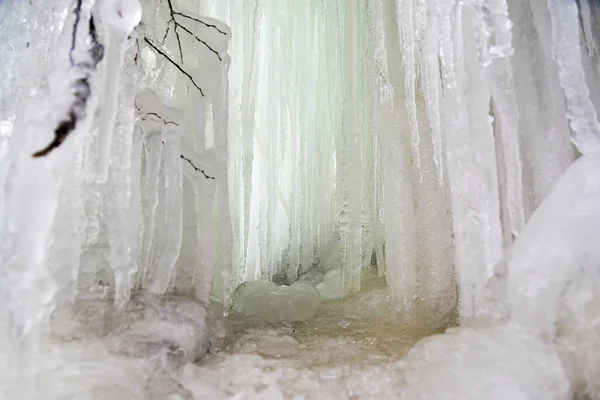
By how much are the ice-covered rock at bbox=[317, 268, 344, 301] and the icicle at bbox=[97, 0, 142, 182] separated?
2.02 m

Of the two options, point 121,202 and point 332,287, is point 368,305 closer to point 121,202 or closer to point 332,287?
point 332,287

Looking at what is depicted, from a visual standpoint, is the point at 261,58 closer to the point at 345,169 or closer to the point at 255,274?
the point at 345,169

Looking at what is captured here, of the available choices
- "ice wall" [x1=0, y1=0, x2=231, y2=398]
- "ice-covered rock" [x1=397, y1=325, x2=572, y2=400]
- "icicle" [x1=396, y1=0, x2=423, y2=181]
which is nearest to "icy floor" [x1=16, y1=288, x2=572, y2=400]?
"ice-covered rock" [x1=397, y1=325, x2=572, y2=400]

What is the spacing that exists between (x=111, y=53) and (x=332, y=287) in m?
2.36

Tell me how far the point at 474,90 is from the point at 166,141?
1.22m

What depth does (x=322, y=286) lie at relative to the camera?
11.0 ft

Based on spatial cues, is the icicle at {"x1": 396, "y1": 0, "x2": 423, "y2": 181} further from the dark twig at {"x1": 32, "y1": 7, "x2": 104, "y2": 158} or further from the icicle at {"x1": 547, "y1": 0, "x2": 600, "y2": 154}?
the dark twig at {"x1": 32, "y1": 7, "x2": 104, "y2": 158}

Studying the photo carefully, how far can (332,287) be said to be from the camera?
3225mm

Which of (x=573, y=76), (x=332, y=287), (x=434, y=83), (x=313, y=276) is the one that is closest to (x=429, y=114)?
(x=434, y=83)

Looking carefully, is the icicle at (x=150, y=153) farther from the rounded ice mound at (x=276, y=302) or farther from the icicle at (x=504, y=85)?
the icicle at (x=504, y=85)

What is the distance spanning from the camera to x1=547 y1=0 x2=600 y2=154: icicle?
1.44 meters


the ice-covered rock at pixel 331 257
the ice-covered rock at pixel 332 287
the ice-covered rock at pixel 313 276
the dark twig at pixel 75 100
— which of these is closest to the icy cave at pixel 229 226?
the dark twig at pixel 75 100

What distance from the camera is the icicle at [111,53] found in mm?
1294

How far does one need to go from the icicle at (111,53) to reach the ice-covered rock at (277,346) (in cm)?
83
